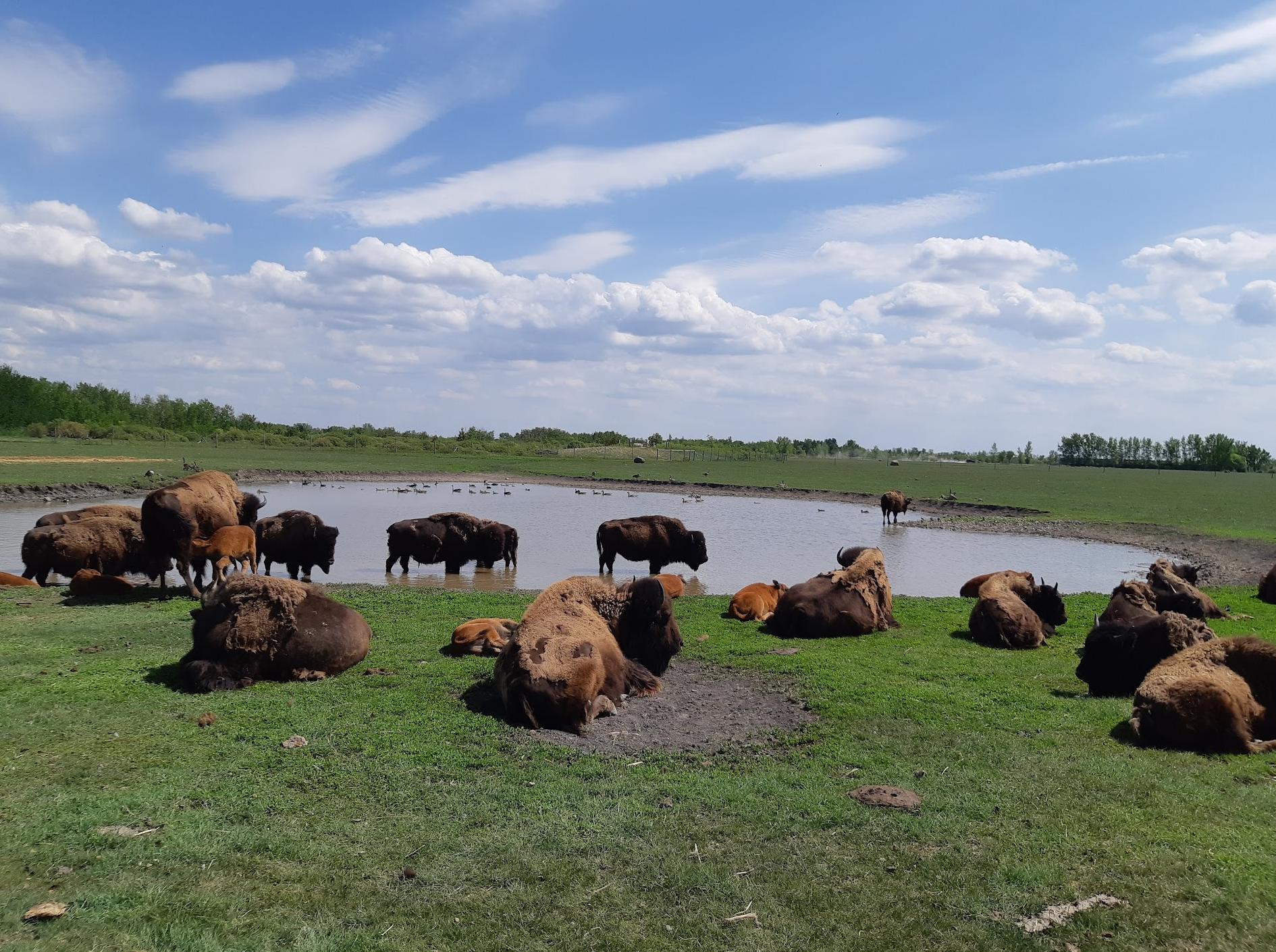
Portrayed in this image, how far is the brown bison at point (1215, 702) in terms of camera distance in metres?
7.18

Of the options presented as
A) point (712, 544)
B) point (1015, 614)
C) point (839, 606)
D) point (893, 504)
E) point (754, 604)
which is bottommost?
point (712, 544)

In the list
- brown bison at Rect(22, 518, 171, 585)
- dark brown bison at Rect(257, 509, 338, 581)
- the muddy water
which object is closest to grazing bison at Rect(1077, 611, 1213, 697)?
the muddy water

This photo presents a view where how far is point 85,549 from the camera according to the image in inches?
640

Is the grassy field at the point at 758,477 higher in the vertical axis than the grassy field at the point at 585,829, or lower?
higher

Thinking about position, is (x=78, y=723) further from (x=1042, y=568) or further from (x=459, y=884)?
(x=1042, y=568)

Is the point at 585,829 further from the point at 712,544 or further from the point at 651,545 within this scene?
the point at 712,544

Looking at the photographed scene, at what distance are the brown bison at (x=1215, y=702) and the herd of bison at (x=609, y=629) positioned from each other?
1cm

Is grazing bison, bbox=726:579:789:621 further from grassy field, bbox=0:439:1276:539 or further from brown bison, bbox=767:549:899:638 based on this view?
grassy field, bbox=0:439:1276:539

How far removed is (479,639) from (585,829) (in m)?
5.22

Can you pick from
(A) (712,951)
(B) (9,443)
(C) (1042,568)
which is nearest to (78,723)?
(A) (712,951)

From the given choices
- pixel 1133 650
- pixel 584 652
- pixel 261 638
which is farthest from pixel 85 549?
pixel 1133 650

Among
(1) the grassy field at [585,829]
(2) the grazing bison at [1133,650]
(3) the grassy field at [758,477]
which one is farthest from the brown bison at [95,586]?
(3) the grassy field at [758,477]

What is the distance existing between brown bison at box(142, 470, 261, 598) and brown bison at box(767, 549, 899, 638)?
377 inches

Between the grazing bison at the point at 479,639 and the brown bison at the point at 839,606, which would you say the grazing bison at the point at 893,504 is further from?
the grazing bison at the point at 479,639
